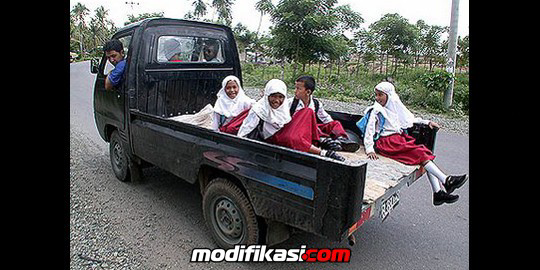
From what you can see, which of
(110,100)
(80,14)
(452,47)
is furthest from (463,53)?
(80,14)

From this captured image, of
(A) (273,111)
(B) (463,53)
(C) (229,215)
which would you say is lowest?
(C) (229,215)

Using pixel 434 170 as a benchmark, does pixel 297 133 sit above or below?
above

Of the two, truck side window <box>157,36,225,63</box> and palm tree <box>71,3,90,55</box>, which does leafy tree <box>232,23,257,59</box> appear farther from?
palm tree <box>71,3,90,55</box>

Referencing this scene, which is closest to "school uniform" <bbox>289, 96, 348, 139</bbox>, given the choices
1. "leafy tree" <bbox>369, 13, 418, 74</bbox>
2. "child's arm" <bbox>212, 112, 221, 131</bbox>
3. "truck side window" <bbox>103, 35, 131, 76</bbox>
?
"child's arm" <bbox>212, 112, 221, 131</bbox>

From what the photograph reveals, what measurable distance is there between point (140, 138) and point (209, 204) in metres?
1.26

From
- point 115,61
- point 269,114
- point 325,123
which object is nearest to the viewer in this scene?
point 269,114

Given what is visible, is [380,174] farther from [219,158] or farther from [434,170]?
[219,158]

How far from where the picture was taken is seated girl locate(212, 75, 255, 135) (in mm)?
3652

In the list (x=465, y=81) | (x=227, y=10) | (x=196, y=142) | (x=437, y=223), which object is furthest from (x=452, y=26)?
(x=227, y=10)

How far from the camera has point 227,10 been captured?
30969 millimetres

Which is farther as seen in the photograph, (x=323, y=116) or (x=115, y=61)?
(x=115, y=61)

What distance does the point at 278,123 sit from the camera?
119 inches

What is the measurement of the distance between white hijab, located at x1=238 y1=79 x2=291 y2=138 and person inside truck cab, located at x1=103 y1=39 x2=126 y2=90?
192 cm

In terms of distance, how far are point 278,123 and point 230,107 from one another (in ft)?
2.96
